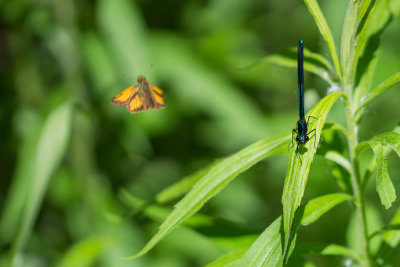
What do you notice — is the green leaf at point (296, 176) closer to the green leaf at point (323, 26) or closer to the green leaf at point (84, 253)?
the green leaf at point (323, 26)

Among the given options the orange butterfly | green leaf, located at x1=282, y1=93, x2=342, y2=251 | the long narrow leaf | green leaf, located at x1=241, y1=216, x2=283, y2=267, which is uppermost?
the long narrow leaf

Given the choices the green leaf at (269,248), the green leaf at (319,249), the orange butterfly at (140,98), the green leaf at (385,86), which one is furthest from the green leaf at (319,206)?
the orange butterfly at (140,98)

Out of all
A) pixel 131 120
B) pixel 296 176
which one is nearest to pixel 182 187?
pixel 296 176

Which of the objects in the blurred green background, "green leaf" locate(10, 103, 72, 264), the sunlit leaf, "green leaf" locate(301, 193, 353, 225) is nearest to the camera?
"green leaf" locate(301, 193, 353, 225)

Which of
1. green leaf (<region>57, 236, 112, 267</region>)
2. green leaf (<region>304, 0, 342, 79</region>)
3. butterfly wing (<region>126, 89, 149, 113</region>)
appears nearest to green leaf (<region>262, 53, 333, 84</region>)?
green leaf (<region>304, 0, 342, 79</region>)

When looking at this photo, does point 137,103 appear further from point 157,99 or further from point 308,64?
point 308,64

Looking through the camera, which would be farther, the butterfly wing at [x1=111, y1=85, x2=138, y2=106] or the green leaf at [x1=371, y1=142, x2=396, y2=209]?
the butterfly wing at [x1=111, y1=85, x2=138, y2=106]

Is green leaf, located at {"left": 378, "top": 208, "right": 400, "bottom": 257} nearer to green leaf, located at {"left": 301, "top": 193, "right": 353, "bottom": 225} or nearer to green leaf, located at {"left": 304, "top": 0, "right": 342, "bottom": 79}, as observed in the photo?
green leaf, located at {"left": 301, "top": 193, "right": 353, "bottom": 225}
